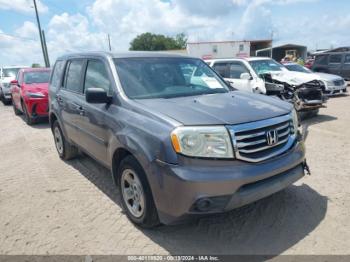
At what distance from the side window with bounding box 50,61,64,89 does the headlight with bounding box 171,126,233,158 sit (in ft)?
11.7

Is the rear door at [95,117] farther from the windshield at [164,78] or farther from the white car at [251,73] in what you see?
the white car at [251,73]

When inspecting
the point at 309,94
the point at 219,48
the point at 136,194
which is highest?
the point at 219,48

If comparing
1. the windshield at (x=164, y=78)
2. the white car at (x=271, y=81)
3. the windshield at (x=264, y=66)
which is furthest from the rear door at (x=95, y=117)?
the windshield at (x=264, y=66)

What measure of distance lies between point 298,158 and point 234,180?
0.99 metres

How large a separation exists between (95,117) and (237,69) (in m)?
6.72

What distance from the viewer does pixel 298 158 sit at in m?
3.27

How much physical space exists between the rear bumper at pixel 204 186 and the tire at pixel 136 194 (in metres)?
0.19

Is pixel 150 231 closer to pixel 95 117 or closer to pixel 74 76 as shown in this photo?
pixel 95 117

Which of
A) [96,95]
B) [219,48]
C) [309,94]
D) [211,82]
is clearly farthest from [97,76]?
[219,48]

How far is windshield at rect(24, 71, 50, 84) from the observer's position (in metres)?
10.2

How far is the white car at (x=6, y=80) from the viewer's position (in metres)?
15.2

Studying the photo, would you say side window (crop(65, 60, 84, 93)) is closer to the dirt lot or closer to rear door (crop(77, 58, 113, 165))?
rear door (crop(77, 58, 113, 165))

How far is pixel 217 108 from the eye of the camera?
315cm

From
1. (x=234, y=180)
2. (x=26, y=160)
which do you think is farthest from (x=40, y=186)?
(x=234, y=180)
